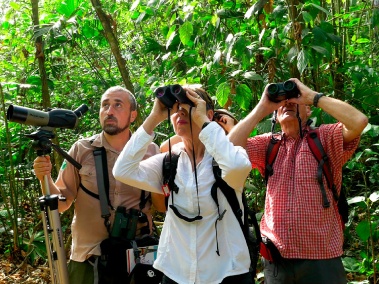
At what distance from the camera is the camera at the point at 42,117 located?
2.77m

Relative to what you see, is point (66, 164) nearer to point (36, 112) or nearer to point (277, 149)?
point (36, 112)

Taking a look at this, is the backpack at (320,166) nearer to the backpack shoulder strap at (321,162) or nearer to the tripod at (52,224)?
the backpack shoulder strap at (321,162)

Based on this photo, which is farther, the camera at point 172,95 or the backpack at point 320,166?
the backpack at point 320,166

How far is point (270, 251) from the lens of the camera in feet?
9.46

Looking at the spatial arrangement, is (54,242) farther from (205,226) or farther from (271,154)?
(271,154)

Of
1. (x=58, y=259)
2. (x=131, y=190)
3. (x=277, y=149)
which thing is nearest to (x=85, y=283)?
(x=58, y=259)

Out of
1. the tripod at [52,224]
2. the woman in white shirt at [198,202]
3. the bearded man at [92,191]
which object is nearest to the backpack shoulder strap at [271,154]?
the woman in white shirt at [198,202]

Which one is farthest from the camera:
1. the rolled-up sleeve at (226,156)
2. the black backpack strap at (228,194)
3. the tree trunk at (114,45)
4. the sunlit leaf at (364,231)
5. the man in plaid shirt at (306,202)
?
the tree trunk at (114,45)

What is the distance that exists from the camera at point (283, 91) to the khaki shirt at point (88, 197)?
0.87 meters

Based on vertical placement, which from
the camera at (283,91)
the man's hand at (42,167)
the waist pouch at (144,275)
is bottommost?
the waist pouch at (144,275)

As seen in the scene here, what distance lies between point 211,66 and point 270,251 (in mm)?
1683

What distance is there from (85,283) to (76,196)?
525 mm

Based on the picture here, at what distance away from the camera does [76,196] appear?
10.5 feet

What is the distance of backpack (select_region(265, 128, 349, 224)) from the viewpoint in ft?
9.29
